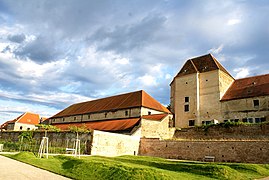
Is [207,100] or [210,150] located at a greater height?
[207,100]

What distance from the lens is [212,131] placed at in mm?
29172

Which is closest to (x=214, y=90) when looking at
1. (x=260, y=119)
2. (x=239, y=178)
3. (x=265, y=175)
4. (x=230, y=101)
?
(x=230, y=101)

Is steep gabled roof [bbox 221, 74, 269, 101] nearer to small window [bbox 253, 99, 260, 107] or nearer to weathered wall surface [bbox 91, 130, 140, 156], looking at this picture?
small window [bbox 253, 99, 260, 107]

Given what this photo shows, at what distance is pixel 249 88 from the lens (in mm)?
32375

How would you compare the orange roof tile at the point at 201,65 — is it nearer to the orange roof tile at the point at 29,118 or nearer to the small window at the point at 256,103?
the small window at the point at 256,103

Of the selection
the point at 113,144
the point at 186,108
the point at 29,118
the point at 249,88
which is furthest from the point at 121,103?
the point at 29,118

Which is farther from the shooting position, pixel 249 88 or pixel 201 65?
pixel 201 65

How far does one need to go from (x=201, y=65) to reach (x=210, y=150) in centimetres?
Answer: 1902

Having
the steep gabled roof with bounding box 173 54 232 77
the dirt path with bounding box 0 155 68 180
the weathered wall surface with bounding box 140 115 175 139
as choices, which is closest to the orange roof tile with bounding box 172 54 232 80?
the steep gabled roof with bounding box 173 54 232 77

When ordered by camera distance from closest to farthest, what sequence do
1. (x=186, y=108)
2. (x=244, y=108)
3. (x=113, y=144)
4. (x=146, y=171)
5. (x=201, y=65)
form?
(x=146, y=171) → (x=113, y=144) → (x=244, y=108) → (x=186, y=108) → (x=201, y=65)

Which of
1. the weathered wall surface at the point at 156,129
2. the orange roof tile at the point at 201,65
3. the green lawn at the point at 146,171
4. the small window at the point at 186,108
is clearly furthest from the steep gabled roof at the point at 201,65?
the green lawn at the point at 146,171

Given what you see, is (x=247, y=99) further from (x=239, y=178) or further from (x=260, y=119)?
(x=239, y=178)

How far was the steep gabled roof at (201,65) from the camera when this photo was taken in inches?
1450

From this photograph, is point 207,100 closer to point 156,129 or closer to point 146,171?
point 156,129
